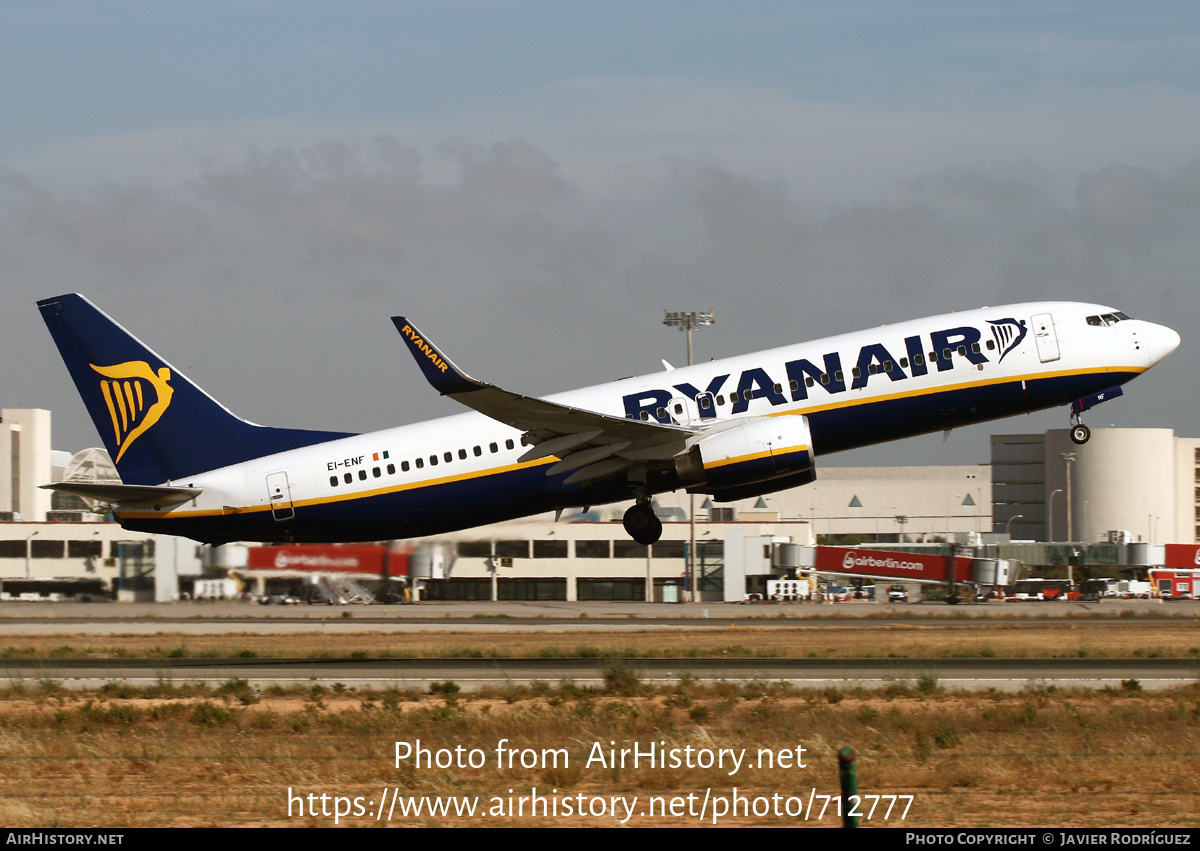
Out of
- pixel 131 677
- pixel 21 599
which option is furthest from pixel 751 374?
pixel 21 599

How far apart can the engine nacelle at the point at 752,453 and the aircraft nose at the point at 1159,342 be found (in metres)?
9.34

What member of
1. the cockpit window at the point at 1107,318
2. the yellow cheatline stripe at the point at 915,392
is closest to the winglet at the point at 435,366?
the yellow cheatline stripe at the point at 915,392

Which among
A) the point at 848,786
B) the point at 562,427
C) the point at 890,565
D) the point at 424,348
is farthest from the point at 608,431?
the point at 890,565

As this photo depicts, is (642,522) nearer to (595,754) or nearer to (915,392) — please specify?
(915,392)

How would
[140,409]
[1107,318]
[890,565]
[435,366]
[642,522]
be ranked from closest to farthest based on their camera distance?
[435,366] → [1107,318] → [642,522] → [140,409] → [890,565]

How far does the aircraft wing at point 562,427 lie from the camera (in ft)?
97.6

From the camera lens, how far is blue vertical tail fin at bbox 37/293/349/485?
3694 centimetres

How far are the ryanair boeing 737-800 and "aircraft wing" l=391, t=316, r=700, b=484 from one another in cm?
6

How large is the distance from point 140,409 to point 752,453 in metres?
18.1

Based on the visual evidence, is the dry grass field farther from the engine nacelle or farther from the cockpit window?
the cockpit window

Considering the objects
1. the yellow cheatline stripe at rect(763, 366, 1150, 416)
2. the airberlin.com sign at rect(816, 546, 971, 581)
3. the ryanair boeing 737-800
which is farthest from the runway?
the airberlin.com sign at rect(816, 546, 971, 581)

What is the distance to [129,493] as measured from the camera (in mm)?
34906
